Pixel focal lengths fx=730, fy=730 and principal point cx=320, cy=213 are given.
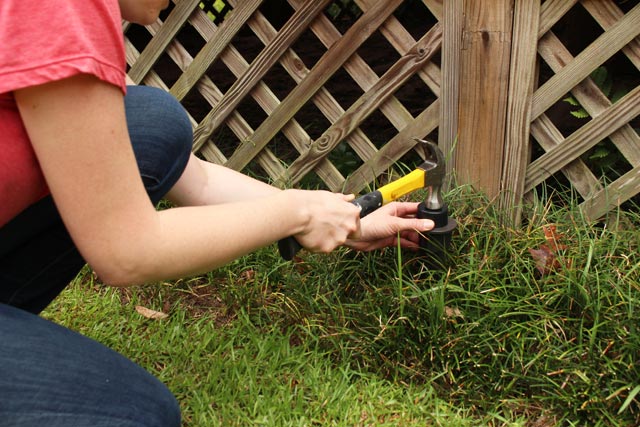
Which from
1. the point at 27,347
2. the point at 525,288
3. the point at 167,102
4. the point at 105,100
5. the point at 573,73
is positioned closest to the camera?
the point at 105,100

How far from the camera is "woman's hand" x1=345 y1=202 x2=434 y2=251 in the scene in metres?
2.03

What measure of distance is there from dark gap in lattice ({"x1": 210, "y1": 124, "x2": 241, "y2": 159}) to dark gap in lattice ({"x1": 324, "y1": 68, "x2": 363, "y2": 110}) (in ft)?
2.29

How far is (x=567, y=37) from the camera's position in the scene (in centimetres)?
296

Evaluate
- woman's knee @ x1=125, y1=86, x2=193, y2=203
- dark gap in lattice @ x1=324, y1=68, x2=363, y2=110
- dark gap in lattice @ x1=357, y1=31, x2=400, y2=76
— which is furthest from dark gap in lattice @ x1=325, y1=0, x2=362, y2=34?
woman's knee @ x1=125, y1=86, x2=193, y2=203

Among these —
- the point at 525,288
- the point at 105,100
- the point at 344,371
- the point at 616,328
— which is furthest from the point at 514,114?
the point at 105,100

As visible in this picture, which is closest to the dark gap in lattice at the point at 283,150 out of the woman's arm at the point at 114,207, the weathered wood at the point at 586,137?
the weathered wood at the point at 586,137

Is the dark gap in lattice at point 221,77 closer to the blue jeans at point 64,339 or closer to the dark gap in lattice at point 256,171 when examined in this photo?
the dark gap in lattice at point 256,171

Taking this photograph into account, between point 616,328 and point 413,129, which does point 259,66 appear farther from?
point 616,328

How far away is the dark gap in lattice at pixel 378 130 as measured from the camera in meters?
3.58

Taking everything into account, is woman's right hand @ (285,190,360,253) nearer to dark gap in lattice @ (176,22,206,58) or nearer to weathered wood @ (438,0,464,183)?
weathered wood @ (438,0,464,183)

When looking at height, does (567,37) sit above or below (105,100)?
below

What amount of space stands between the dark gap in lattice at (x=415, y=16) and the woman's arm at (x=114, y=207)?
3007 millimetres

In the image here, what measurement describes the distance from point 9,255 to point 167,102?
50 cm

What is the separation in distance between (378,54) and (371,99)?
2.13m
